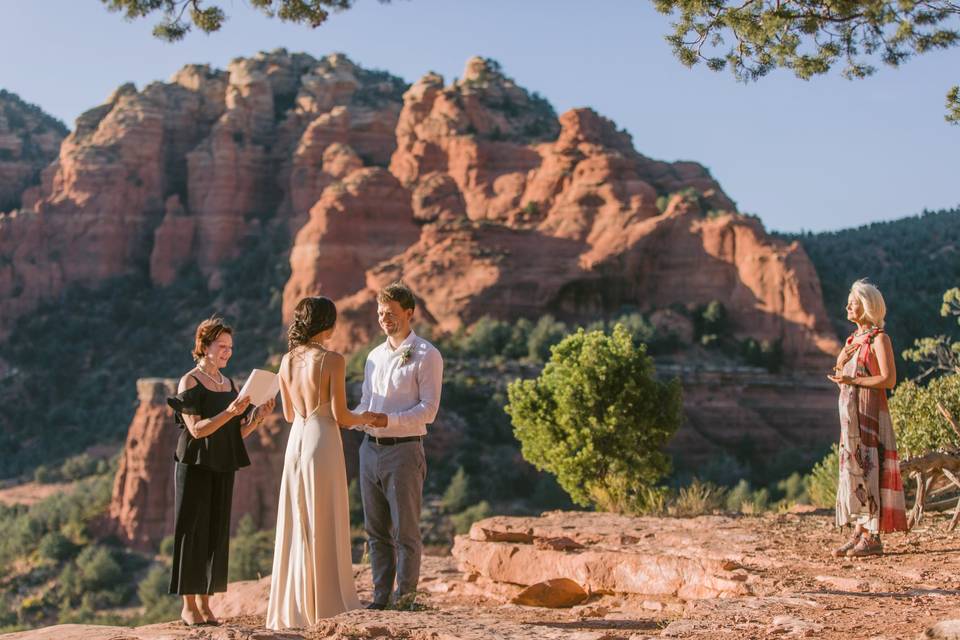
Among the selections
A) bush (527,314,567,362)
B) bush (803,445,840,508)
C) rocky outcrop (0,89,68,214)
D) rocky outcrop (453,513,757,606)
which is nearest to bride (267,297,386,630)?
rocky outcrop (453,513,757,606)

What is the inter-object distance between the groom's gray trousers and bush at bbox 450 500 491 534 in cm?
2018

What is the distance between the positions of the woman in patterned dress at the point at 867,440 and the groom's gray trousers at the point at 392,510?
9.65 feet

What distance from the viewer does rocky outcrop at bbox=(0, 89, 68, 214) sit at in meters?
68.6

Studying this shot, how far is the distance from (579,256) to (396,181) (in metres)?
10.3

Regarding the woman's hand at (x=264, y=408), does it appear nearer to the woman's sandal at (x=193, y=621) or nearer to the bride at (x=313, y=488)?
the bride at (x=313, y=488)

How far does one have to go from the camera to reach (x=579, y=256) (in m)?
42.5

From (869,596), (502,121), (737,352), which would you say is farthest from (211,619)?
(502,121)

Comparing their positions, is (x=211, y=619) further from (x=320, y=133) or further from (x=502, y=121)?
(x=320, y=133)

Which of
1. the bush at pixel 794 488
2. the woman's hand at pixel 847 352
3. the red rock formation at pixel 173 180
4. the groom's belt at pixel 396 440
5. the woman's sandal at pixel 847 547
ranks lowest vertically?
the bush at pixel 794 488

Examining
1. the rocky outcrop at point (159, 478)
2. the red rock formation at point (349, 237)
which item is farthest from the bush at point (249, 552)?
the red rock formation at point (349, 237)

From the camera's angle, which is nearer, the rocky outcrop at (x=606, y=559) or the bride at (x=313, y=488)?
the bride at (x=313, y=488)

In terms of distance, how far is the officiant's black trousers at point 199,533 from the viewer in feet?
21.0

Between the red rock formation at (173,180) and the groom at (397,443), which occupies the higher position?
the red rock formation at (173,180)

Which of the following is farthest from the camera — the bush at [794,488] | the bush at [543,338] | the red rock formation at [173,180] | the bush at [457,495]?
the red rock formation at [173,180]
